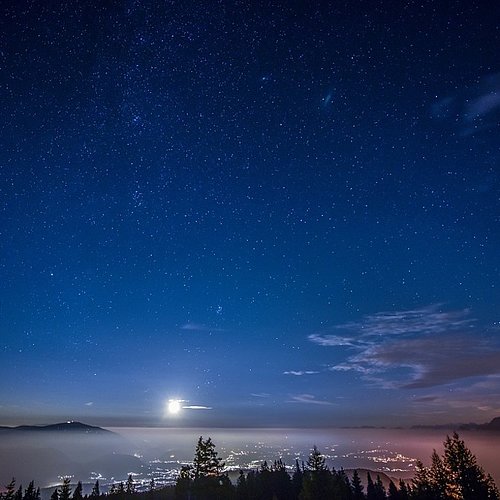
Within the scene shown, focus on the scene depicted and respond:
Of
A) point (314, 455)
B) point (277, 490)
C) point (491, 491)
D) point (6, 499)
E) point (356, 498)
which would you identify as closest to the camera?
point (491, 491)

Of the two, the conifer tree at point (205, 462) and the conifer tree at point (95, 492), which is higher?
the conifer tree at point (205, 462)

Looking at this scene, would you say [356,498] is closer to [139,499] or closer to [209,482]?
[209,482]

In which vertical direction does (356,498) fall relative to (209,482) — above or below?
below

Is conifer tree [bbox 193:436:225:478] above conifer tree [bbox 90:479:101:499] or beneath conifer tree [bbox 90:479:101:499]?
above

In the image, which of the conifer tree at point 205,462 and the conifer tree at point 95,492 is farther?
the conifer tree at point 95,492

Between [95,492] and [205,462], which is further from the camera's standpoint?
[95,492]

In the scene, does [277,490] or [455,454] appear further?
[277,490]

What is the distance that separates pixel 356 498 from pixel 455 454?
1532 inches

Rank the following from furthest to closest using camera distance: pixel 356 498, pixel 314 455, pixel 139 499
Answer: pixel 139 499, pixel 356 498, pixel 314 455

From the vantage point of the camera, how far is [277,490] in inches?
2675

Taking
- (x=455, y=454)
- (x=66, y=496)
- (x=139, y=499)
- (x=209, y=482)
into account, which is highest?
(x=455, y=454)

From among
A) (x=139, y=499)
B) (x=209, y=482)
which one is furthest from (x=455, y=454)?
(x=139, y=499)

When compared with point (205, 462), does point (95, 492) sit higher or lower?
lower

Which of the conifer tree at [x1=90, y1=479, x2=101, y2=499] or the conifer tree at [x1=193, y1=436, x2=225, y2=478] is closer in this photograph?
the conifer tree at [x1=193, y1=436, x2=225, y2=478]
